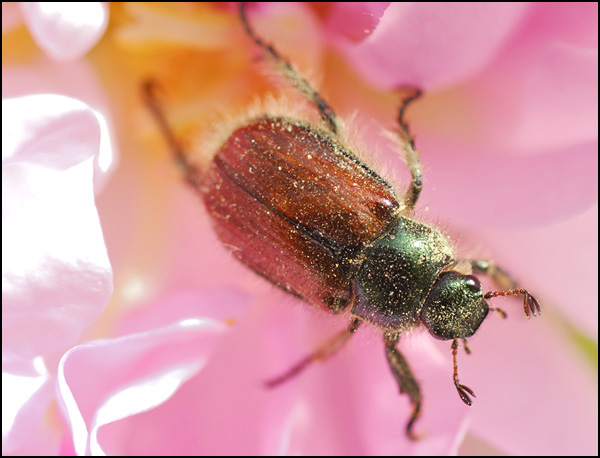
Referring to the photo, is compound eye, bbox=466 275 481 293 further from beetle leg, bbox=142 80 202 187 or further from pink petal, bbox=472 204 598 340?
beetle leg, bbox=142 80 202 187

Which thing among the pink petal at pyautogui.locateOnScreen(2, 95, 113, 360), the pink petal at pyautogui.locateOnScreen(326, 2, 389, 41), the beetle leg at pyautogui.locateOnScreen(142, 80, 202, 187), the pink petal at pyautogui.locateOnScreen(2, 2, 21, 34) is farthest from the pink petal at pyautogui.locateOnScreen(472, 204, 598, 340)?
the pink petal at pyautogui.locateOnScreen(2, 2, 21, 34)

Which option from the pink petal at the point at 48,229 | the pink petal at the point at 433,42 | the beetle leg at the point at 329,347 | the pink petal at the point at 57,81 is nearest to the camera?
the pink petal at the point at 48,229

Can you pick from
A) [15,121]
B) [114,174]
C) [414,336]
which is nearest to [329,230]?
[414,336]

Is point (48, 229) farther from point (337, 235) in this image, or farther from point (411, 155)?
point (411, 155)

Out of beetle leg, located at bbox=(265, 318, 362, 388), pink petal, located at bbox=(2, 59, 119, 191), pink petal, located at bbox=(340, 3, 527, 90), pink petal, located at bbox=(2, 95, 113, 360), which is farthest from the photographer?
beetle leg, located at bbox=(265, 318, 362, 388)

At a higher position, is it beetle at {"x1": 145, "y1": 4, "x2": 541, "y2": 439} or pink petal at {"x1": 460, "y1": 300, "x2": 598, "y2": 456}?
beetle at {"x1": 145, "y1": 4, "x2": 541, "y2": 439}

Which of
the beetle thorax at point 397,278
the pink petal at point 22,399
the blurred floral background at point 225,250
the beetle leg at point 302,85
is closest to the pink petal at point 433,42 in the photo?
the blurred floral background at point 225,250

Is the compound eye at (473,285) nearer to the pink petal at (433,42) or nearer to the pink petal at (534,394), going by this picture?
the pink petal at (534,394)

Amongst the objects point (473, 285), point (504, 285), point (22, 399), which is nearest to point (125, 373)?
point (22, 399)
